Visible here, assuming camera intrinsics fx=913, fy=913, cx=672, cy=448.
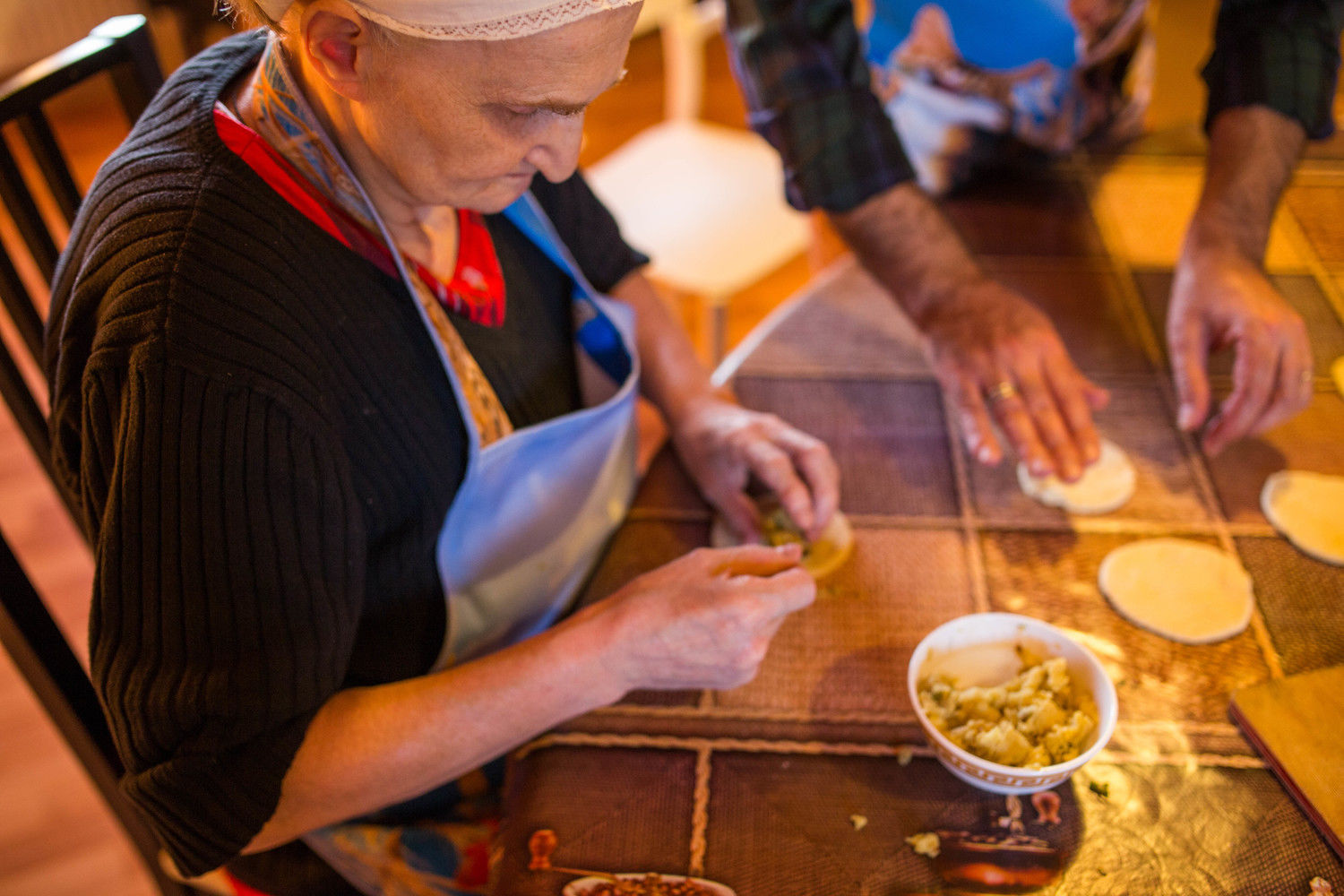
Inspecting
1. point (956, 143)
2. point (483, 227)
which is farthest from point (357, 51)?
point (956, 143)

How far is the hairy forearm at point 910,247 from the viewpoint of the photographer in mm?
1384

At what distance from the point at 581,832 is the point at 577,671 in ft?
0.47

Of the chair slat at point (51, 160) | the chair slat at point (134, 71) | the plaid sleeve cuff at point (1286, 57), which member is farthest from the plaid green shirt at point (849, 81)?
the chair slat at point (51, 160)

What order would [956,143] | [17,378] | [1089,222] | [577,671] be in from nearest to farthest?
[577,671], [17,378], [1089,222], [956,143]

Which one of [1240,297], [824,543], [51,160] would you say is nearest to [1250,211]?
[1240,297]

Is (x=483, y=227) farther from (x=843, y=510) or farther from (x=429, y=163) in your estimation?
(x=843, y=510)

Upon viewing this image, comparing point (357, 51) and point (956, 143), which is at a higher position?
point (357, 51)

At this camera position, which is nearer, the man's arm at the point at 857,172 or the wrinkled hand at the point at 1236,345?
the wrinkled hand at the point at 1236,345

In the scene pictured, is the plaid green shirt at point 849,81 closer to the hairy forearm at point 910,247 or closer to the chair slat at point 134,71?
the hairy forearm at point 910,247

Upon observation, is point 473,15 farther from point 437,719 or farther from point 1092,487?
point 1092,487

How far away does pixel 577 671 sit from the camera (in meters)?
0.88

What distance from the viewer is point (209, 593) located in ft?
2.56

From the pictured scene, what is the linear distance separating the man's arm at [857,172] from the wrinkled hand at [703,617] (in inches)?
20.1

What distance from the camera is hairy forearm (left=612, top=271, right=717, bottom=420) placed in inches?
52.0
